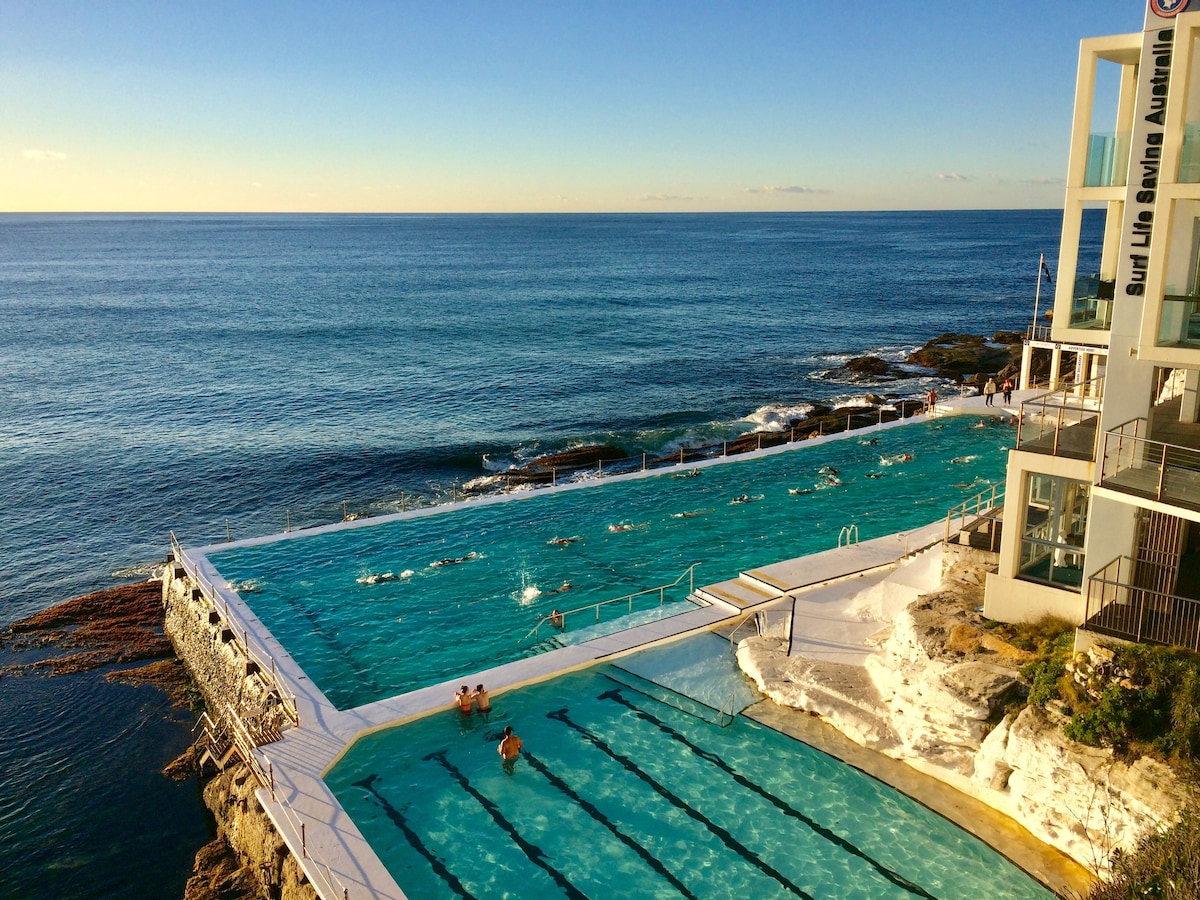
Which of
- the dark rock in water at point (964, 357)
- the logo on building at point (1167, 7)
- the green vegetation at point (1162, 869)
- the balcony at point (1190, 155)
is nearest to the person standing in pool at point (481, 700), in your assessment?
the green vegetation at point (1162, 869)

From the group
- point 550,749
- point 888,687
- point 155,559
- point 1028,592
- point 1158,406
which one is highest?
point 1158,406

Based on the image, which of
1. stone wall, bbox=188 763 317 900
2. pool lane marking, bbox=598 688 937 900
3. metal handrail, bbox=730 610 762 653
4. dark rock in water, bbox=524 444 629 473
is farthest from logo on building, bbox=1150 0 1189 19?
dark rock in water, bbox=524 444 629 473

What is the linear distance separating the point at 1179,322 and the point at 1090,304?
7.04 ft

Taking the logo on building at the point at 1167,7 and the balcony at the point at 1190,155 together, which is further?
the logo on building at the point at 1167,7

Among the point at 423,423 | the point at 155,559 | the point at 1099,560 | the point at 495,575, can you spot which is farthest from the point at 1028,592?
the point at 423,423

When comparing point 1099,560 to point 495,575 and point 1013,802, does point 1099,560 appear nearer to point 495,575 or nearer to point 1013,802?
point 1013,802

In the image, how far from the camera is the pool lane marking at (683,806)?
1445 centimetres

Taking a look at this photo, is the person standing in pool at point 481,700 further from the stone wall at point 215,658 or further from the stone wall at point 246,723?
the stone wall at point 246,723

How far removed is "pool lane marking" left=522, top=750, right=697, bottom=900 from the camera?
14422 millimetres

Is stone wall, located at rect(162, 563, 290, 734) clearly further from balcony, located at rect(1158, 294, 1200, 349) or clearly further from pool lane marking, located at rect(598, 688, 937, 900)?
balcony, located at rect(1158, 294, 1200, 349)

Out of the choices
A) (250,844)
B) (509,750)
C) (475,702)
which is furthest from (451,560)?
(250,844)

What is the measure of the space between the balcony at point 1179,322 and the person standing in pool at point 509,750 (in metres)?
14.0

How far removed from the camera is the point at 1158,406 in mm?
19344

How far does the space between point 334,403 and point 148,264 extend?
5479 inches
